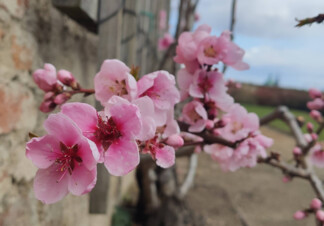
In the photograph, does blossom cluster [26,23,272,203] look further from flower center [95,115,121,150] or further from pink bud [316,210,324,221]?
pink bud [316,210,324,221]

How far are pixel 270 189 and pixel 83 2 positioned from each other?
160 inches

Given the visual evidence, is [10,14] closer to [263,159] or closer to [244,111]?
[244,111]

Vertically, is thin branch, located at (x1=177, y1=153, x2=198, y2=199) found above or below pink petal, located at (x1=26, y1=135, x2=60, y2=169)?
below

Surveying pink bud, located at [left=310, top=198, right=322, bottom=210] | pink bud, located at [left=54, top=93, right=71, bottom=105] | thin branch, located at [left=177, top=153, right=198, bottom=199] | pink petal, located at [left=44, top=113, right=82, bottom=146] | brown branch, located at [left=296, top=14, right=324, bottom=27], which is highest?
brown branch, located at [left=296, top=14, right=324, bottom=27]

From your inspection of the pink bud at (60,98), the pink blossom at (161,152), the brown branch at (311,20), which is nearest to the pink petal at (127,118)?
the pink blossom at (161,152)

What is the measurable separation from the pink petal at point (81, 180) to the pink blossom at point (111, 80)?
7.6 inches

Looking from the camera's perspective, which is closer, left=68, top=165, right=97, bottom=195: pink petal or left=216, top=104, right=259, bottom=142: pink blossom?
left=68, top=165, right=97, bottom=195: pink petal

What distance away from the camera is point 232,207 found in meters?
3.77

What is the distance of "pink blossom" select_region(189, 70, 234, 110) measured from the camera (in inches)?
33.9

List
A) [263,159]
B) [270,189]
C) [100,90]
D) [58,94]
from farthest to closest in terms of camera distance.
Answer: [270,189]
[263,159]
[58,94]
[100,90]

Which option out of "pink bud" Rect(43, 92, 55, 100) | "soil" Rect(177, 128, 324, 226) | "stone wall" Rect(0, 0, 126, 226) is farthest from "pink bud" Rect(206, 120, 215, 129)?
"soil" Rect(177, 128, 324, 226)

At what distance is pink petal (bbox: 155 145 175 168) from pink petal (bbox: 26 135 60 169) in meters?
0.20

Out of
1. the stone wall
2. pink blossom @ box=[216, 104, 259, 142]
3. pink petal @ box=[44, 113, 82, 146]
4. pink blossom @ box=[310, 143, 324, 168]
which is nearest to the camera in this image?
pink petal @ box=[44, 113, 82, 146]

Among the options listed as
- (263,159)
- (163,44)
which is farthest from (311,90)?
(163,44)
